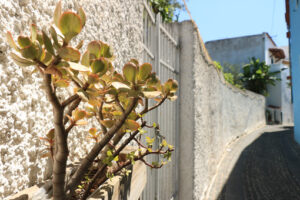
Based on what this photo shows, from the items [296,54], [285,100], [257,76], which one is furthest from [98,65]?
[285,100]

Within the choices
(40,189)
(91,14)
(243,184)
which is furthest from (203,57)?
(40,189)

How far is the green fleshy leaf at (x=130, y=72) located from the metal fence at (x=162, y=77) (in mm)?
1520

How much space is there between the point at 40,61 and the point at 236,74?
2172 centimetres

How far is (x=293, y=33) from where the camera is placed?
9.98 metres

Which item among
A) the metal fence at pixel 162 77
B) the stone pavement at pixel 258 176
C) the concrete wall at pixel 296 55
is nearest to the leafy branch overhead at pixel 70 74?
the metal fence at pixel 162 77

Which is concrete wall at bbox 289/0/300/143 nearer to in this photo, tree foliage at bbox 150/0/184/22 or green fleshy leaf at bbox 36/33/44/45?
tree foliage at bbox 150/0/184/22

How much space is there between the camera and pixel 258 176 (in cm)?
511

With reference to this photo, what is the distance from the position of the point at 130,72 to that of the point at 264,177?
538 cm

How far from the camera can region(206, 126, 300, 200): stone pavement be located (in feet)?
13.5

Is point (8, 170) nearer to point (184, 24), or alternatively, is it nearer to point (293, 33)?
point (184, 24)

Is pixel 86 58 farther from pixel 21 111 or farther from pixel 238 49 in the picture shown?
pixel 238 49

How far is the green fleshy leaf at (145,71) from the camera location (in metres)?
0.52

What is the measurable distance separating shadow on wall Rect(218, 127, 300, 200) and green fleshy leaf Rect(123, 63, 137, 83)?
395 centimetres

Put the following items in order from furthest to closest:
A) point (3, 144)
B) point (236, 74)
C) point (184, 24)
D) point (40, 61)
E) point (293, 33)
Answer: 1. point (236, 74)
2. point (293, 33)
3. point (184, 24)
4. point (3, 144)
5. point (40, 61)
